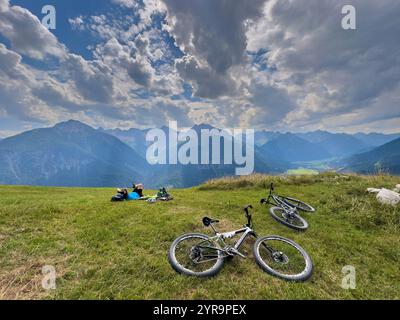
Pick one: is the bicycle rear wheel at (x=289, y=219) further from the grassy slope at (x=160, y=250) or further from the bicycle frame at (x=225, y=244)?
the bicycle frame at (x=225, y=244)

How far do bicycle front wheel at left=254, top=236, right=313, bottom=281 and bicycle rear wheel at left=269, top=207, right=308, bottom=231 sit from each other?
7.87 ft

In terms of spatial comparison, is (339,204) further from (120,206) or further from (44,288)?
(44,288)

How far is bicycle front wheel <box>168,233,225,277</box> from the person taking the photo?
567 cm

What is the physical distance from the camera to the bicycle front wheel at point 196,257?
5.67 metres

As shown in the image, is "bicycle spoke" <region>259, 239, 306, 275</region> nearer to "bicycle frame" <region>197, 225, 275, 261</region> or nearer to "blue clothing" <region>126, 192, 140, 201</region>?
"bicycle frame" <region>197, 225, 275, 261</region>

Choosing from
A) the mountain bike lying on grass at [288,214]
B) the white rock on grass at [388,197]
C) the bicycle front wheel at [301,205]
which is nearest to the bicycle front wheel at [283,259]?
the mountain bike lying on grass at [288,214]

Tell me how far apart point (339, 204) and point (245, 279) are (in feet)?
33.0

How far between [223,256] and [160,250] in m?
2.21

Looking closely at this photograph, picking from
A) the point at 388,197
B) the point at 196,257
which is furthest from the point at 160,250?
the point at 388,197

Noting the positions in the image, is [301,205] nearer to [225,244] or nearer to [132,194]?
[225,244]

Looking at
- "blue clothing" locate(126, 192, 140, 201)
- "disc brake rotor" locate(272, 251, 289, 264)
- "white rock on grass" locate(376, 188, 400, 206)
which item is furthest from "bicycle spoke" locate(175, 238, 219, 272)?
"white rock on grass" locate(376, 188, 400, 206)

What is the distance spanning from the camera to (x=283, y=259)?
258 inches
